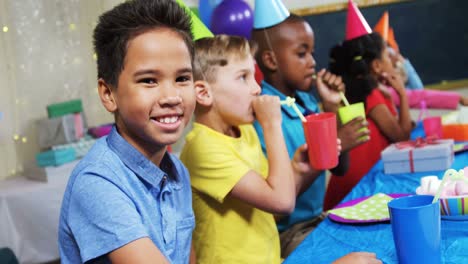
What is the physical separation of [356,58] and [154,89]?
200 centimetres

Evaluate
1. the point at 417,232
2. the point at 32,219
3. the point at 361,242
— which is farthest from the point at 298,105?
the point at 32,219

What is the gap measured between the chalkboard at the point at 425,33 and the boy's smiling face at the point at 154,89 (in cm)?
327

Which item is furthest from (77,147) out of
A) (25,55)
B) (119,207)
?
(119,207)

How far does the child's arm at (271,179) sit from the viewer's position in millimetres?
1523

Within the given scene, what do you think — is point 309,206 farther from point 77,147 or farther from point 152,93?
point 77,147

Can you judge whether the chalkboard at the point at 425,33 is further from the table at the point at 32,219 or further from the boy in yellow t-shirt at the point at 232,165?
the boy in yellow t-shirt at the point at 232,165

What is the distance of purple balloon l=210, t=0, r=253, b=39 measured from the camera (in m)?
1.89

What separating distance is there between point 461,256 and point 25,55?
300 cm

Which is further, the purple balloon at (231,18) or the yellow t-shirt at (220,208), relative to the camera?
the purple balloon at (231,18)

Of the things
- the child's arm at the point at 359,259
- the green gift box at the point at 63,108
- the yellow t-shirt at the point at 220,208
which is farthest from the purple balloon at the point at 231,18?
the green gift box at the point at 63,108

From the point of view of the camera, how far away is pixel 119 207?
1.04 metres

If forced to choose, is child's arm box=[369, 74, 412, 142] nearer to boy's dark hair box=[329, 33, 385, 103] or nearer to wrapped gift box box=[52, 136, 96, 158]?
boy's dark hair box=[329, 33, 385, 103]

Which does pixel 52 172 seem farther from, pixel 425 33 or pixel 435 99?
pixel 425 33

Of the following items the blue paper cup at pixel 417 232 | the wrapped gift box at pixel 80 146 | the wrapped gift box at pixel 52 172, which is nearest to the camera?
the blue paper cup at pixel 417 232
